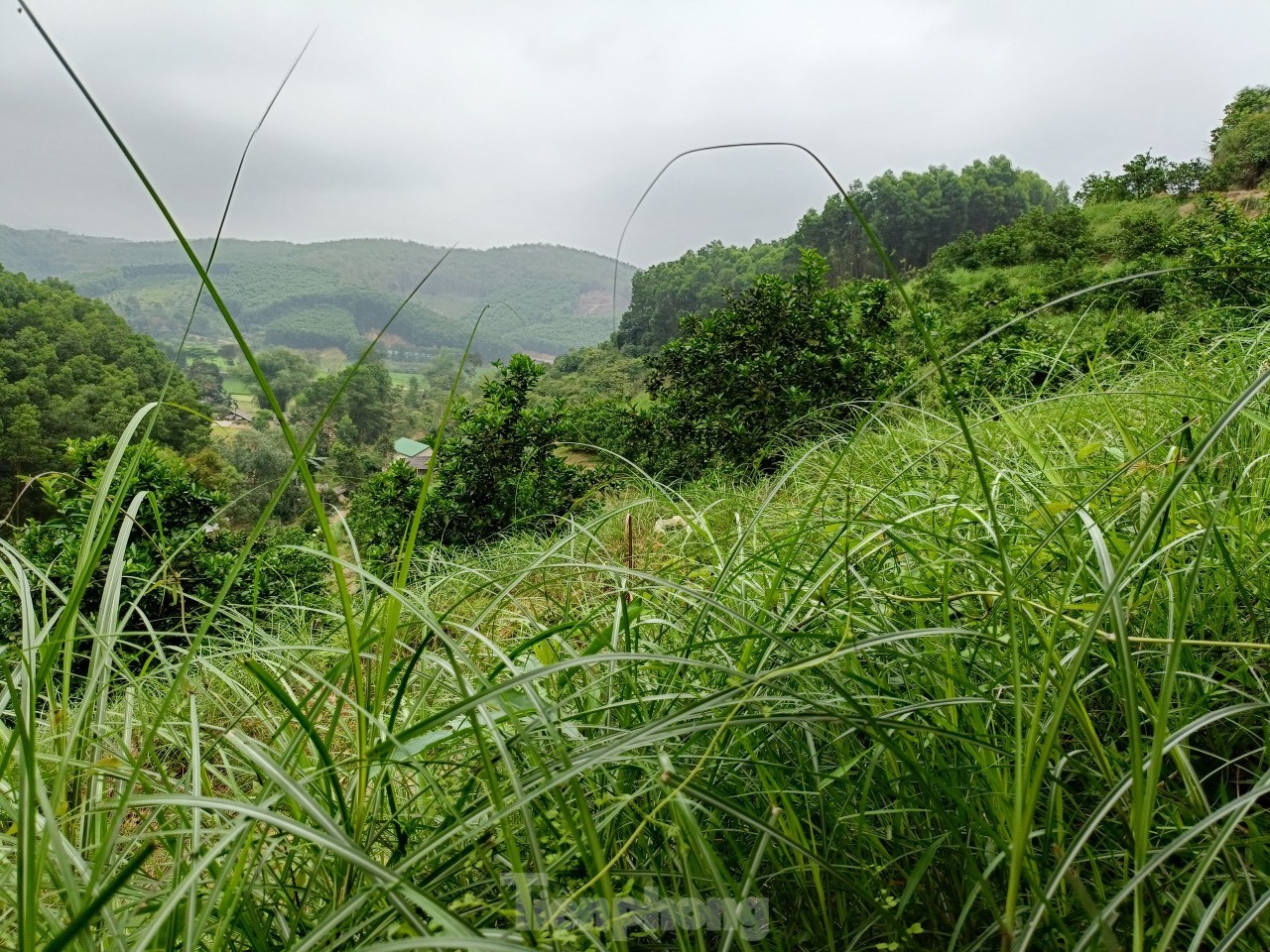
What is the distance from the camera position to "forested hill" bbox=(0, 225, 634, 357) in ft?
77.0

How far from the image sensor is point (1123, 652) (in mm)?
367

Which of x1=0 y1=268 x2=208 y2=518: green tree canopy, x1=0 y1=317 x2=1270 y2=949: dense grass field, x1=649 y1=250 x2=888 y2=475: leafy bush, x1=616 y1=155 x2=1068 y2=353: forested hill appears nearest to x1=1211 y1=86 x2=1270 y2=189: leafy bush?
x1=616 y1=155 x2=1068 y2=353: forested hill

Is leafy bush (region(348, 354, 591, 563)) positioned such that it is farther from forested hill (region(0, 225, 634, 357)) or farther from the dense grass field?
forested hill (region(0, 225, 634, 357))

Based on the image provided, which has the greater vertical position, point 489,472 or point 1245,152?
point 1245,152

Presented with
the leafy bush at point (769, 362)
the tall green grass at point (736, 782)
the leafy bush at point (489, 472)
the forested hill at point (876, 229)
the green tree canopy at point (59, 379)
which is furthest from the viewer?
the forested hill at point (876, 229)

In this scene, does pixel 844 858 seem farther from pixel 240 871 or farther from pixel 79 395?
pixel 79 395

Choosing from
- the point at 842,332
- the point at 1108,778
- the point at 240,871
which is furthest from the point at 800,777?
the point at 842,332

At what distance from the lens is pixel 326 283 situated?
134ft

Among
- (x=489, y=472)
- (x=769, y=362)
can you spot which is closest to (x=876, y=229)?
(x=769, y=362)

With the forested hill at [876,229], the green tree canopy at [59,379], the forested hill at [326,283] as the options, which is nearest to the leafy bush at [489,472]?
the forested hill at [326,283]

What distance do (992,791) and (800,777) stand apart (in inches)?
5.8

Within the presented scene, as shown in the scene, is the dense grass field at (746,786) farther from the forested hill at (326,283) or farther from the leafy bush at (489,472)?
the forested hill at (326,283)

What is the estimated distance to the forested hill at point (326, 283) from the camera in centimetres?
2347

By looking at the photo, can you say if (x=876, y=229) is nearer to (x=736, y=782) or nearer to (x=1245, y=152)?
(x=1245, y=152)
